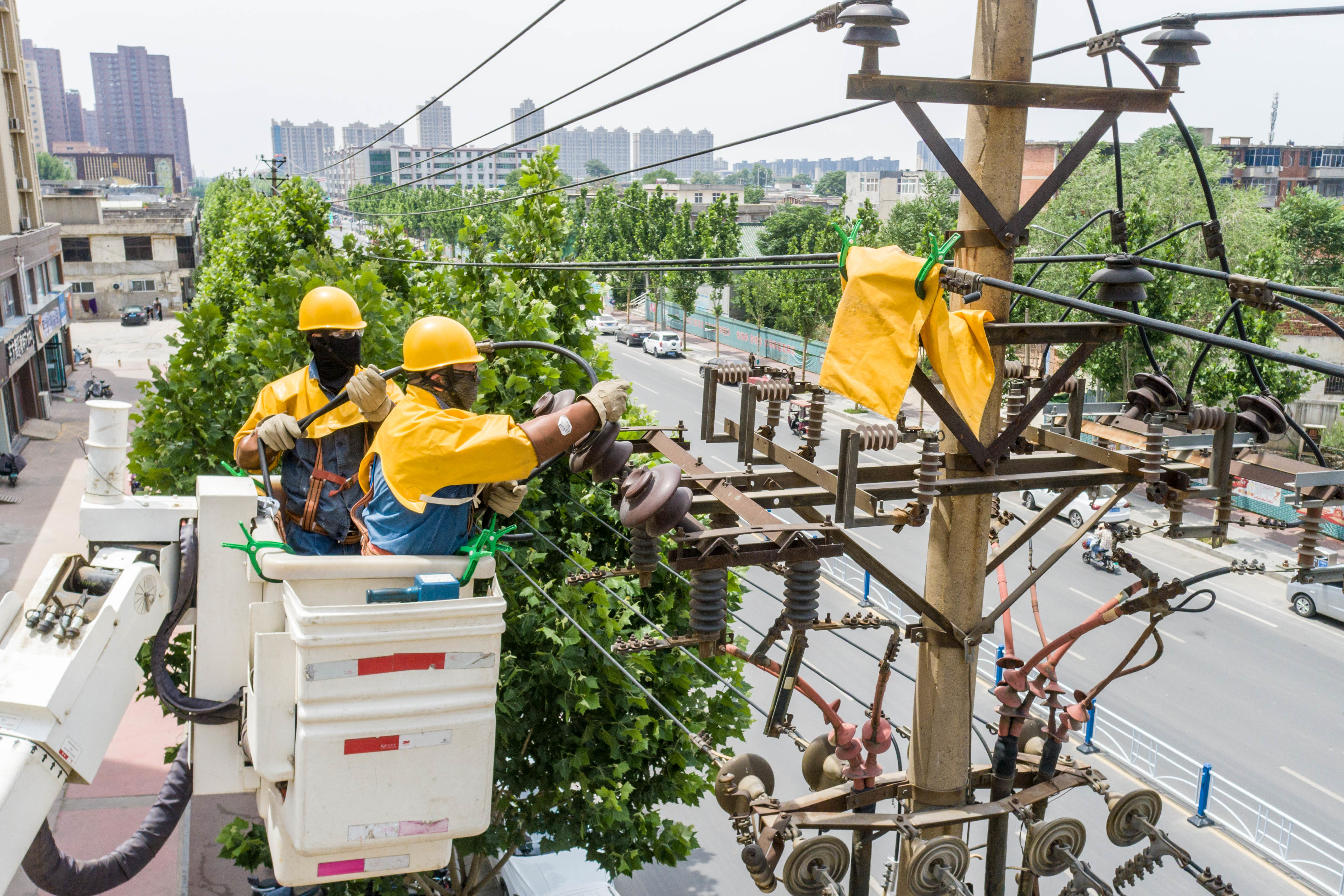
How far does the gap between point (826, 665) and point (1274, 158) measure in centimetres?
8934

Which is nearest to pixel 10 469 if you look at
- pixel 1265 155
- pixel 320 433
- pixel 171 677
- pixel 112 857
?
pixel 320 433

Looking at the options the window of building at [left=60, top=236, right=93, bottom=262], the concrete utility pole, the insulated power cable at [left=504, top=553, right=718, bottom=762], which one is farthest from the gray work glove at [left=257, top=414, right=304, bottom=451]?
the window of building at [left=60, top=236, right=93, bottom=262]

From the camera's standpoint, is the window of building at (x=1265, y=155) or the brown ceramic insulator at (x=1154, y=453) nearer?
the brown ceramic insulator at (x=1154, y=453)

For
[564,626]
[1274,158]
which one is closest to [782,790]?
[564,626]

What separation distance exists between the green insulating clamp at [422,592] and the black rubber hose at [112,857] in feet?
5.40

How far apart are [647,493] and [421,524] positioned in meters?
1.75

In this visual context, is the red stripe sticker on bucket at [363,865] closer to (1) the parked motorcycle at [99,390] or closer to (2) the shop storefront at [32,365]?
(2) the shop storefront at [32,365]

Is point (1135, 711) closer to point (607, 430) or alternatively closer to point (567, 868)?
point (567, 868)

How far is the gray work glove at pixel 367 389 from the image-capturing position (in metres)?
6.46

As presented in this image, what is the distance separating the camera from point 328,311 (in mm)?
8188

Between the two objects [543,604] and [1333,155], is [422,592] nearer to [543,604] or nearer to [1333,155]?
[543,604]

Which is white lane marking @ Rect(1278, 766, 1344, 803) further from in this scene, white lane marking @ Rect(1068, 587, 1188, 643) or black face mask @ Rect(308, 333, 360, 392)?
black face mask @ Rect(308, 333, 360, 392)

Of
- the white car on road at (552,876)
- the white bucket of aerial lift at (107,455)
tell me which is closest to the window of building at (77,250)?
the white car on road at (552,876)

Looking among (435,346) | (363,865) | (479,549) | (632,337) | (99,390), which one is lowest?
(632,337)
